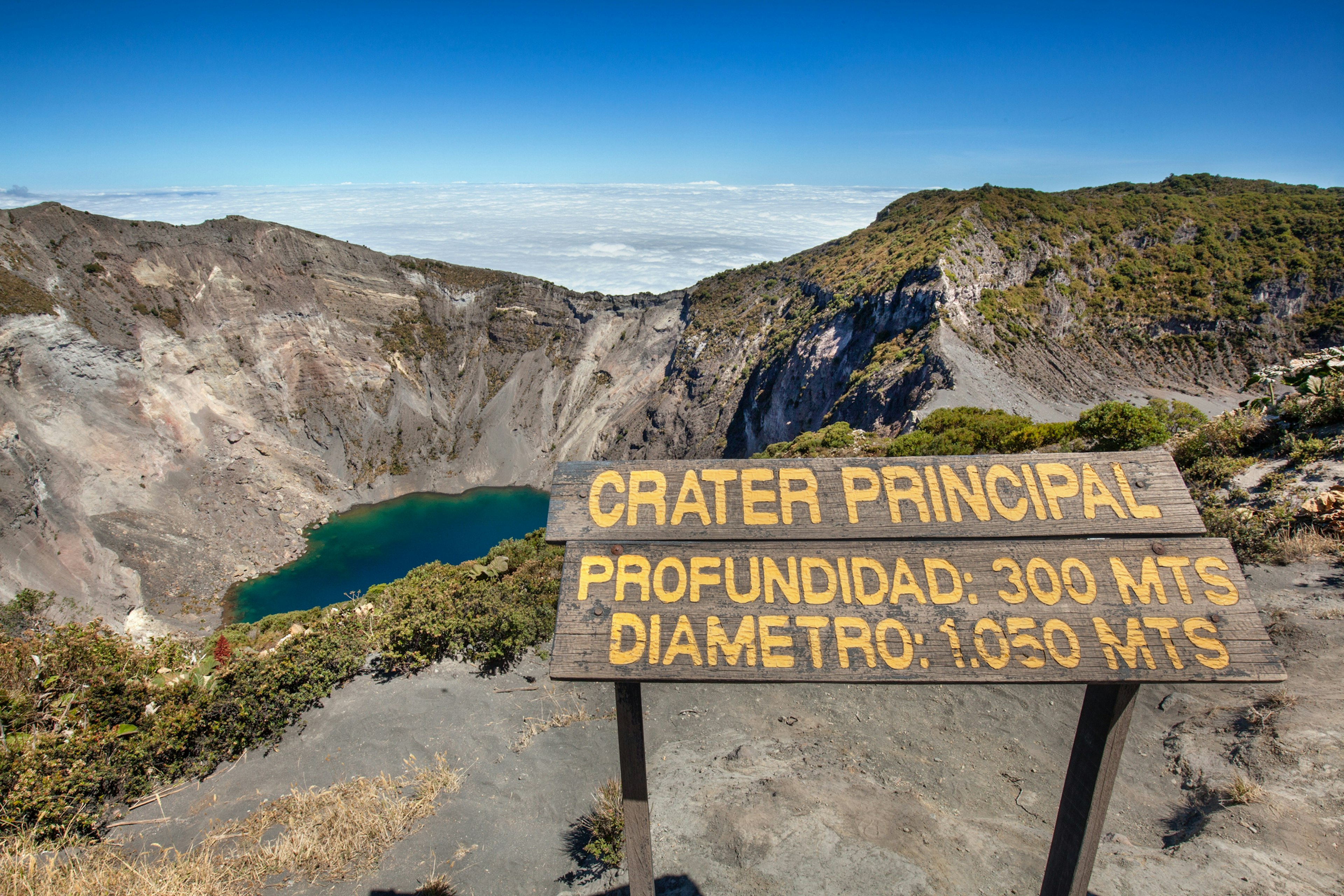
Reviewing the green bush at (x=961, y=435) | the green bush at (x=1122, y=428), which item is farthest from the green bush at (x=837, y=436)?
the green bush at (x=1122, y=428)

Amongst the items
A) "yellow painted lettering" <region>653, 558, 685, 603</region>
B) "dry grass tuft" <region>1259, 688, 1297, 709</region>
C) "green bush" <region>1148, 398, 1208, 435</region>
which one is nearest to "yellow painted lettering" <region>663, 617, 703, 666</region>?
"yellow painted lettering" <region>653, 558, 685, 603</region>

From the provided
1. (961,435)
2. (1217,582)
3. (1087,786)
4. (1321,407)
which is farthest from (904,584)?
(961,435)

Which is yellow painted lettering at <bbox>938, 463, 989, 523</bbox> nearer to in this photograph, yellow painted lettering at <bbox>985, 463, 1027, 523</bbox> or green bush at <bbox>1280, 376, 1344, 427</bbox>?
yellow painted lettering at <bbox>985, 463, 1027, 523</bbox>

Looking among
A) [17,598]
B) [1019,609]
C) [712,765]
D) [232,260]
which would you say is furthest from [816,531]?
[232,260]

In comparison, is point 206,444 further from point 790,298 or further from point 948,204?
point 948,204

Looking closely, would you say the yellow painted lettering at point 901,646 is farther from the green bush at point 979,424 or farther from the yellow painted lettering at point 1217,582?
the green bush at point 979,424

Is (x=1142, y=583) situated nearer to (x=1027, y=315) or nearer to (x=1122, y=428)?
(x=1122, y=428)
